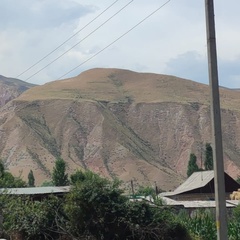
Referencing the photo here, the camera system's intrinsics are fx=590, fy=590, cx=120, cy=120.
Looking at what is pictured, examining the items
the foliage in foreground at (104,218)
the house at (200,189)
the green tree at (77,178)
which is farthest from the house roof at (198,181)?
the foliage in foreground at (104,218)

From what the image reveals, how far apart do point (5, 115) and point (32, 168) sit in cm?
3716

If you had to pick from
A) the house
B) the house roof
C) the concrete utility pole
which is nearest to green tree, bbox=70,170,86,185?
the concrete utility pole

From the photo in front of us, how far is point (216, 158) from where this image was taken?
12781 mm

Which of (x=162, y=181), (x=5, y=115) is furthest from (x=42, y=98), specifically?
(x=162, y=181)

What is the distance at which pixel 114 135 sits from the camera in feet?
500

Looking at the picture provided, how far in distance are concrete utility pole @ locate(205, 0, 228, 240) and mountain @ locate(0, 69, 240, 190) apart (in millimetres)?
116381

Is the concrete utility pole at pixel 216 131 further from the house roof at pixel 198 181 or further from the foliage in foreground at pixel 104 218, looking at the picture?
the house roof at pixel 198 181

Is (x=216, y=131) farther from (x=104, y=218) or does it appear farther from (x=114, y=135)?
(x=114, y=135)

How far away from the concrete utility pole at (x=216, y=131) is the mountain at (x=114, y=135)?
11638cm

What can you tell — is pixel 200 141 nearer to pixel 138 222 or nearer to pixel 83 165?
pixel 83 165

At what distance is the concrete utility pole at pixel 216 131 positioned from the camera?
12.6m

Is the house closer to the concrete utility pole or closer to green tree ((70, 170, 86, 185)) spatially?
green tree ((70, 170, 86, 185))

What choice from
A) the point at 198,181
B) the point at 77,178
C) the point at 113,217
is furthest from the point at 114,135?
the point at 113,217

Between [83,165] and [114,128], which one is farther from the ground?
[114,128]
